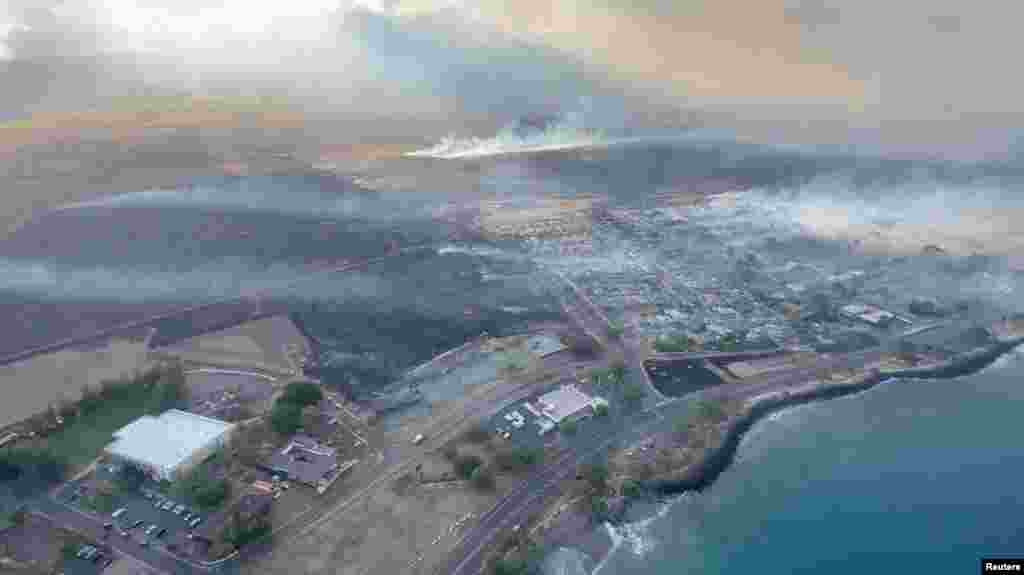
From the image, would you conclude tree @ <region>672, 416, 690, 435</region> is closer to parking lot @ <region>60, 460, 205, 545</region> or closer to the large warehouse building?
the large warehouse building

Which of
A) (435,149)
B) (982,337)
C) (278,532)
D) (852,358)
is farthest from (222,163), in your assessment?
(982,337)

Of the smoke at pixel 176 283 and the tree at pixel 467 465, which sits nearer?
the tree at pixel 467 465

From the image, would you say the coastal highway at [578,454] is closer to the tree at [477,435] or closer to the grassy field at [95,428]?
the tree at [477,435]

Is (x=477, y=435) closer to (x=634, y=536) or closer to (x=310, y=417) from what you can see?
(x=310, y=417)

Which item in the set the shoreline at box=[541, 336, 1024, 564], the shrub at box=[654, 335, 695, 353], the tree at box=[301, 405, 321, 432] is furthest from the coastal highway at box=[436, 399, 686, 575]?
the tree at box=[301, 405, 321, 432]

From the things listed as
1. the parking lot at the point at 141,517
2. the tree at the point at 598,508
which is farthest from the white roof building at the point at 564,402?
the parking lot at the point at 141,517
